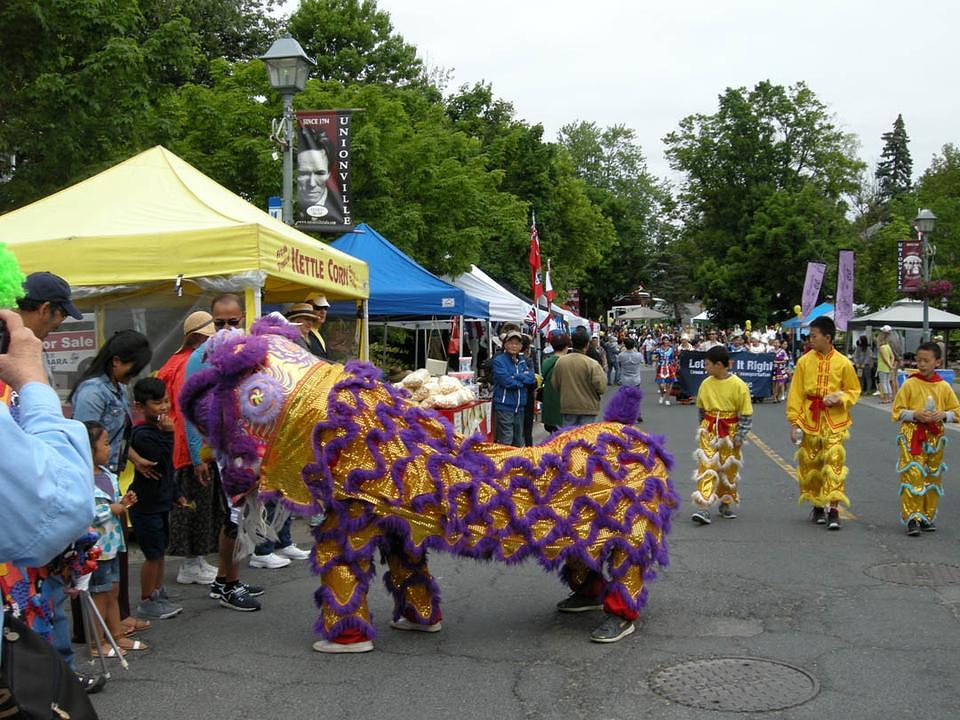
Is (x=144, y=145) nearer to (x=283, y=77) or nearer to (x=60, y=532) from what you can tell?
(x=283, y=77)

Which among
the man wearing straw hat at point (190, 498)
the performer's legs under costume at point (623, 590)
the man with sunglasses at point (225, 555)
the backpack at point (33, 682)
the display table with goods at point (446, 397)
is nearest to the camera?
the backpack at point (33, 682)

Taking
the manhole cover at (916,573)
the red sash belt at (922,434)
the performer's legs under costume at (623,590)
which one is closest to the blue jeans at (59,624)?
the performer's legs under costume at (623,590)

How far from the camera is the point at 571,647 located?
5.48 meters

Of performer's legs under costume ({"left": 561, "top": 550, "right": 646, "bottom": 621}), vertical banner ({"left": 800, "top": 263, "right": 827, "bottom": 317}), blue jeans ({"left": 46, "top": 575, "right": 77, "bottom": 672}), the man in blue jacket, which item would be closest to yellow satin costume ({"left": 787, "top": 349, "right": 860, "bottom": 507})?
the man in blue jacket

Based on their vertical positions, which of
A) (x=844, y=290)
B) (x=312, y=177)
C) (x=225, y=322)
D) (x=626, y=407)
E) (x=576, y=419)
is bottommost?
(x=576, y=419)

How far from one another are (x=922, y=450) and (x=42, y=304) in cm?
773

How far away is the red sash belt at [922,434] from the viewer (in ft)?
28.8

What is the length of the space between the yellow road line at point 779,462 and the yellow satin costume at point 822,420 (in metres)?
0.55

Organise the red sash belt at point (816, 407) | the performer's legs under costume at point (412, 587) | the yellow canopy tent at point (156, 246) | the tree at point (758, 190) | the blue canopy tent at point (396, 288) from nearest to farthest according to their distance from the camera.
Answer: the performer's legs under costume at point (412, 587) < the yellow canopy tent at point (156, 246) < the red sash belt at point (816, 407) < the blue canopy tent at point (396, 288) < the tree at point (758, 190)

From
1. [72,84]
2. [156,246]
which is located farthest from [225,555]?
[72,84]

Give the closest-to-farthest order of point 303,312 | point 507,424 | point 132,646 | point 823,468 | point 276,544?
point 132,646 → point 276,544 → point 303,312 → point 823,468 → point 507,424

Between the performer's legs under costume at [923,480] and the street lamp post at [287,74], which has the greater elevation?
the street lamp post at [287,74]

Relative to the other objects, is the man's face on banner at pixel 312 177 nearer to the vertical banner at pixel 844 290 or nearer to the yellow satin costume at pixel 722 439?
the yellow satin costume at pixel 722 439

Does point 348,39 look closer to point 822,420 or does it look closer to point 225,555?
point 822,420
